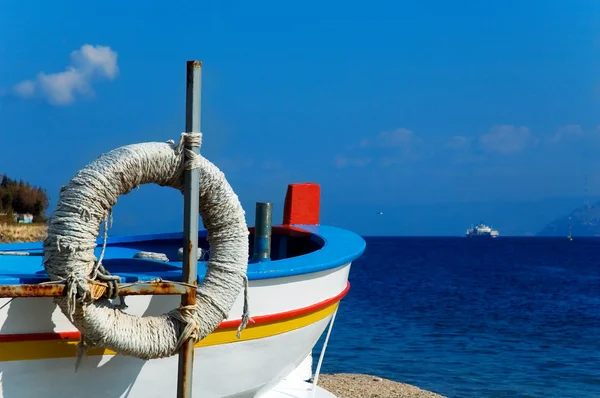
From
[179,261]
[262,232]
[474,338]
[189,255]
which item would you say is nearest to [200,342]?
[189,255]

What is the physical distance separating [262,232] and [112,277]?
7.08ft

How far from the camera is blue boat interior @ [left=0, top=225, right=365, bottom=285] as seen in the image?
509cm

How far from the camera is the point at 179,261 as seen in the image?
695 centimetres

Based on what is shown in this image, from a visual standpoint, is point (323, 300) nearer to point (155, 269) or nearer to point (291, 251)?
point (155, 269)

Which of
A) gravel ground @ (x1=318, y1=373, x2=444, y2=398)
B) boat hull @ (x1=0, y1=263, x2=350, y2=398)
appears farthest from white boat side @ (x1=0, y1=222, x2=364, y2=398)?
gravel ground @ (x1=318, y1=373, x2=444, y2=398)

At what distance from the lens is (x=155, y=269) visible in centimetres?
559

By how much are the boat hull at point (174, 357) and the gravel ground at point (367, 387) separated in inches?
188

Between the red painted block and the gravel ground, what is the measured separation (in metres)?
3.13

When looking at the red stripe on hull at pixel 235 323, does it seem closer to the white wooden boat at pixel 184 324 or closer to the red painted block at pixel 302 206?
the white wooden boat at pixel 184 324

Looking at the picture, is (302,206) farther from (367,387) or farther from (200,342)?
(367,387)

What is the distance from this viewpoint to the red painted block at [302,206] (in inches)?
343

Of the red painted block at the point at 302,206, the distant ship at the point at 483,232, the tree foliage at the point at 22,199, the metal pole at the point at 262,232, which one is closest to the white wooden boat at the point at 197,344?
the metal pole at the point at 262,232

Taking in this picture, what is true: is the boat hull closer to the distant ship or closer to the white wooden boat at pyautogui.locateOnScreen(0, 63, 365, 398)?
the white wooden boat at pyautogui.locateOnScreen(0, 63, 365, 398)

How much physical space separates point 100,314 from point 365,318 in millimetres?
18631
